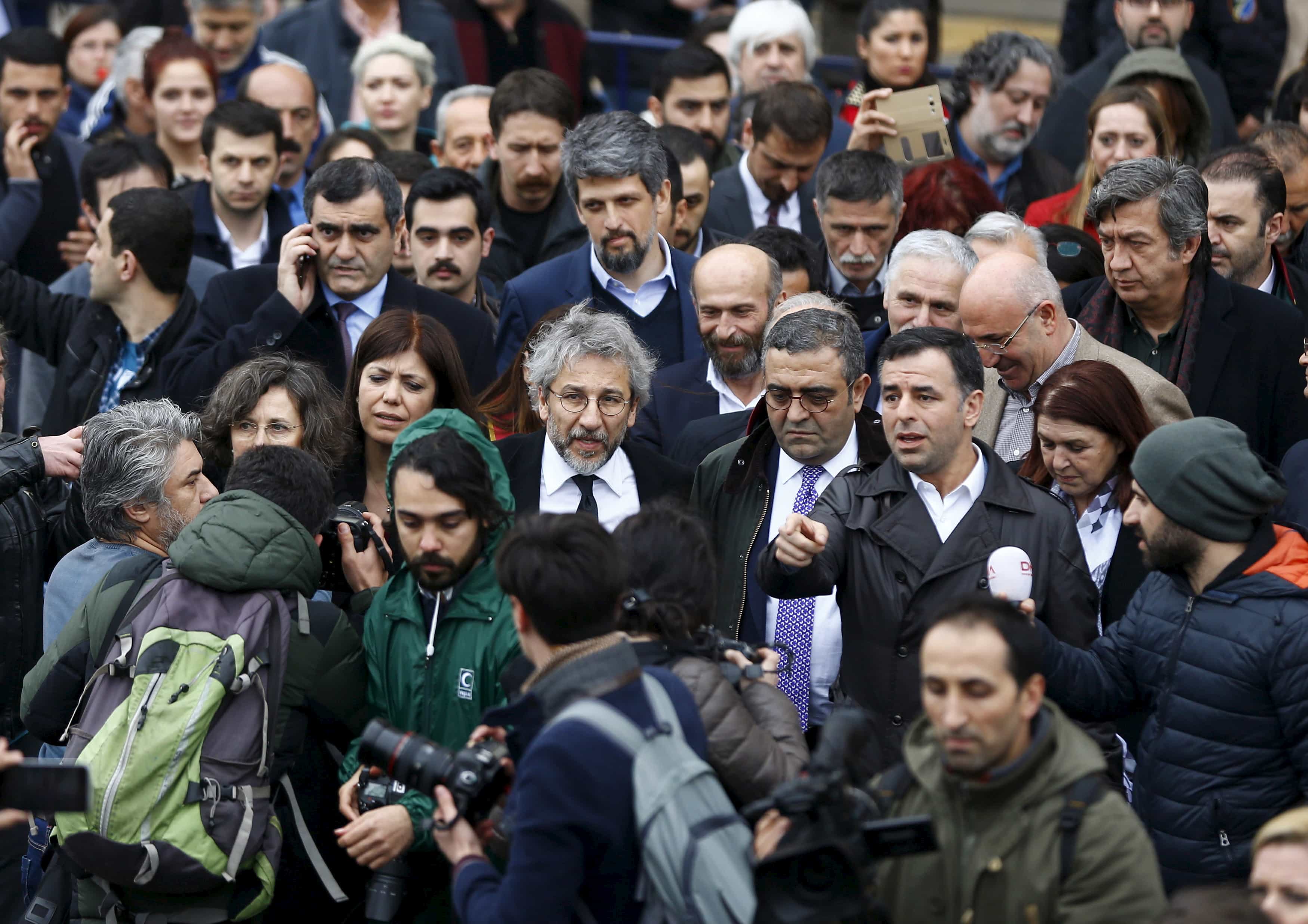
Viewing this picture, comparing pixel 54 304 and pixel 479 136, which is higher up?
pixel 479 136

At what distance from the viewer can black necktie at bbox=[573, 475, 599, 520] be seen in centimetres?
524

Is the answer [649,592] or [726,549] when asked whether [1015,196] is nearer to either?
[726,549]

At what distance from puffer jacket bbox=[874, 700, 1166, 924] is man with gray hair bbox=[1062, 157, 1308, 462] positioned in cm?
273

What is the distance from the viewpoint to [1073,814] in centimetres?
332

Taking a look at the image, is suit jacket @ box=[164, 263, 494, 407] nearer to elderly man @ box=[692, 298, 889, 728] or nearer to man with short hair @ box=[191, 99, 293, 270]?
man with short hair @ box=[191, 99, 293, 270]

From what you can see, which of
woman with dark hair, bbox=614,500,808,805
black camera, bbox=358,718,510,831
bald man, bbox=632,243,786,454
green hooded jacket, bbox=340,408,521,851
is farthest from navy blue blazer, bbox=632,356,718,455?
black camera, bbox=358,718,510,831

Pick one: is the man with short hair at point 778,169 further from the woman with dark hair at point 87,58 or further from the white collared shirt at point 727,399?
the woman with dark hair at point 87,58

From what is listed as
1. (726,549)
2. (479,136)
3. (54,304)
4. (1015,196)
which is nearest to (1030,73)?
(1015,196)

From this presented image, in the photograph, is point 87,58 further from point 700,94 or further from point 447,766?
point 447,766

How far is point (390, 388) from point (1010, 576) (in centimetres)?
238

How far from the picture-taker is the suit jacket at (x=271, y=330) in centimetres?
623

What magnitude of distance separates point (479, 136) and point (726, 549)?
4.17m

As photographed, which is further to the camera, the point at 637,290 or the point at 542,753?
the point at 637,290

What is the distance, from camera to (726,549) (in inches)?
203
